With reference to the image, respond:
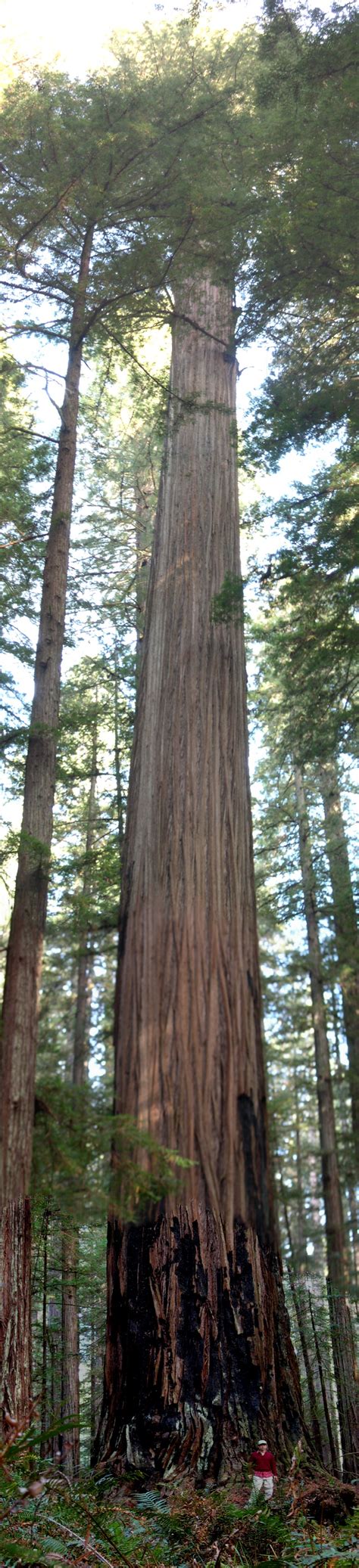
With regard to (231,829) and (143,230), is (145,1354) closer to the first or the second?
(231,829)

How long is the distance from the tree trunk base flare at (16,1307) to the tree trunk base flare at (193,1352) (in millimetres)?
581

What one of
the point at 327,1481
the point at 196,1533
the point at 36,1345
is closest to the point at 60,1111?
the point at 196,1533

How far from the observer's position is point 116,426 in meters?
18.8

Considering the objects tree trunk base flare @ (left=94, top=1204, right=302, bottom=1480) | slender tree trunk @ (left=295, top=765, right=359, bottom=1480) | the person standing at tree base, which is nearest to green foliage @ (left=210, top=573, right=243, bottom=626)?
tree trunk base flare @ (left=94, top=1204, right=302, bottom=1480)

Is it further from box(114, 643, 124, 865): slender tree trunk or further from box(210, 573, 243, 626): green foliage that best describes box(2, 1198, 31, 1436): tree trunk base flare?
box(114, 643, 124, 865): slender tree trunk

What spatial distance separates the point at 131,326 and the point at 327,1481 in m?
7.60

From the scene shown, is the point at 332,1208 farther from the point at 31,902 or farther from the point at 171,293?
the point at 171,293

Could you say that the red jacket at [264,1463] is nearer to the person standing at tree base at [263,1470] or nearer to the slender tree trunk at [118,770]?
the person standing at tree base at [263,1470]

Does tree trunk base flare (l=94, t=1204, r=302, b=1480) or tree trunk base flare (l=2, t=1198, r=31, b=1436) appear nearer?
tree trunk base flare (l=94, t=1204, r=302, b=1480)

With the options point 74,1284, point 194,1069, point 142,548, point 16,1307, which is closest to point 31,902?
point 194,1069

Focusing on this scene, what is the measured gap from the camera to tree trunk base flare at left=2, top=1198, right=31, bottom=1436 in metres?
5.51

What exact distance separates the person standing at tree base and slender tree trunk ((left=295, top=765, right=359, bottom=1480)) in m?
6.37

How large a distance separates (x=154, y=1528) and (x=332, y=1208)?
9.50 m

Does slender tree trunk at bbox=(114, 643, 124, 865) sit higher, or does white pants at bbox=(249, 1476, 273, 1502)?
slender tree trunk at bbox=(114, 643, 124, 865)
